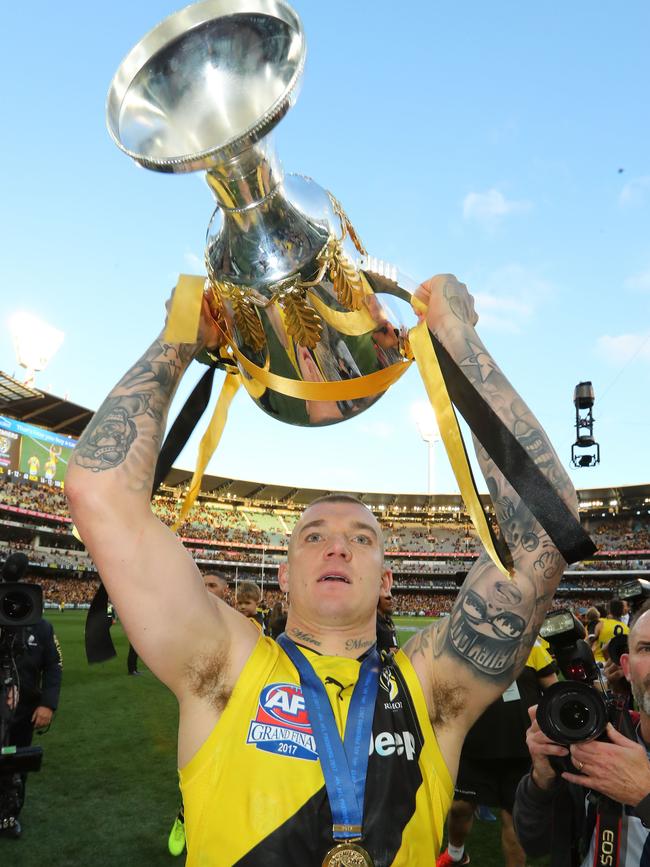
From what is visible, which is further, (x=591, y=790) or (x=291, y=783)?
(x=591, y=790)

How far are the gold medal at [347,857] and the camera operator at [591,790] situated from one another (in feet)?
2.60

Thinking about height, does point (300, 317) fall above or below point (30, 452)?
below

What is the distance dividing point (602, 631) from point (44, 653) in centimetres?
672

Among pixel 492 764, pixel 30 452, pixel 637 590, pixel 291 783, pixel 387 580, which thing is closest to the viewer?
pixel 291 783

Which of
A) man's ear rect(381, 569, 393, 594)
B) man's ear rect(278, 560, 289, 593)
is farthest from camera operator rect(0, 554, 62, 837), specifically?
man's ear rect(381, 569, 393, 594)

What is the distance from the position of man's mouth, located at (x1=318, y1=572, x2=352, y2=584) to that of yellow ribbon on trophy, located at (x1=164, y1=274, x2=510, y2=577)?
Answer: 0.47 m

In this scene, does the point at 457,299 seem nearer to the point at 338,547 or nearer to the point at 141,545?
the point at 338,547

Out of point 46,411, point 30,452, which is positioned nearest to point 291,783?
point 30,452

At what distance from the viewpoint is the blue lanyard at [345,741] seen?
5.13ft

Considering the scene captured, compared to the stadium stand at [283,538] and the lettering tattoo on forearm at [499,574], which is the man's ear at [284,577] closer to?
the lettering tattoo on forearm at [499,574]

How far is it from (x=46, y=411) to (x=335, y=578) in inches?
1884

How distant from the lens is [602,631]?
8141 mm

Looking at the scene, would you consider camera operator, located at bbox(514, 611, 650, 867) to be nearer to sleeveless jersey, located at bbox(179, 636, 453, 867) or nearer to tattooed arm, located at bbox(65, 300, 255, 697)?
sleeveless jersey, located at bbox(179, 636, 453, 867)

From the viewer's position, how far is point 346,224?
5.61 ft
